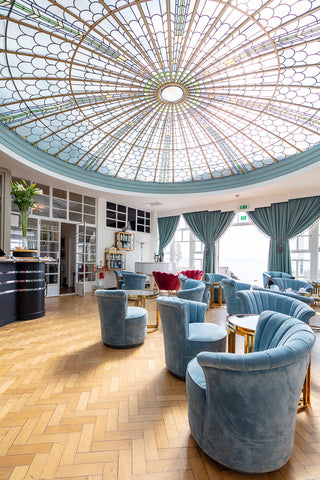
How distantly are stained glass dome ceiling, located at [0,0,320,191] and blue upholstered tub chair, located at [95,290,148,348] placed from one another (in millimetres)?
3966

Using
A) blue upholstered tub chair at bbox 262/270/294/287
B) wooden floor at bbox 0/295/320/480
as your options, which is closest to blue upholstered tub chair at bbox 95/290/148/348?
wooden floor at bbox 0/295/320/480

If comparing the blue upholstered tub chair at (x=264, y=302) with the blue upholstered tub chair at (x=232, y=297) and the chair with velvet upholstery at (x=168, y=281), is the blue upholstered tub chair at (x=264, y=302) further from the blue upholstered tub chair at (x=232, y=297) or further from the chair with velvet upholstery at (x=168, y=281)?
the chair with velvet upholstery at (x=168, y=281)

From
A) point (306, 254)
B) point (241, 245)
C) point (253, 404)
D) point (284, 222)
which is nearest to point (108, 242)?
point (241, 245)

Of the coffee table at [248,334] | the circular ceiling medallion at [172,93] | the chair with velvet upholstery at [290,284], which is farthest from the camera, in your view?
the chair with velvet upholstery at [290,284]

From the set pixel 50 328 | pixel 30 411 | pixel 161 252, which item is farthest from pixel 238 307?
pixel 161 252

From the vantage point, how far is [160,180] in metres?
9.30

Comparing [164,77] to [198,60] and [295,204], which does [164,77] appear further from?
[295,204]

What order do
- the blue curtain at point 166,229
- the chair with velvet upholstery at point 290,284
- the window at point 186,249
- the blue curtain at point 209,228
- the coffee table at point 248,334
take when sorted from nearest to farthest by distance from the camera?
the coffee table at point 248,334, the chair with velvet upholstery at point 290,284, the blue curtain at point 209,228, the window at point 186,249, the blue curtain at point 166,229

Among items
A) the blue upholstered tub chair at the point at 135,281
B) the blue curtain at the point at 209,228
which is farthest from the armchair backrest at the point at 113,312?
the blue curtain at the point at 209,228

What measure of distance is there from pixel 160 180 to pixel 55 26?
232 inches

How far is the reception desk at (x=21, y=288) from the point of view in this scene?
15.5ft

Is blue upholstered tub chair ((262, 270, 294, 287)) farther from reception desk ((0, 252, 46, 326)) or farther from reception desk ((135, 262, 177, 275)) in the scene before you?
reception desk ((0, 252, 46, 326))

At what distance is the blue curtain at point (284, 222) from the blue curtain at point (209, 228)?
4.59ft

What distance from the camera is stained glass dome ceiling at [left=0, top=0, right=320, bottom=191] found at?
11.6 ft
